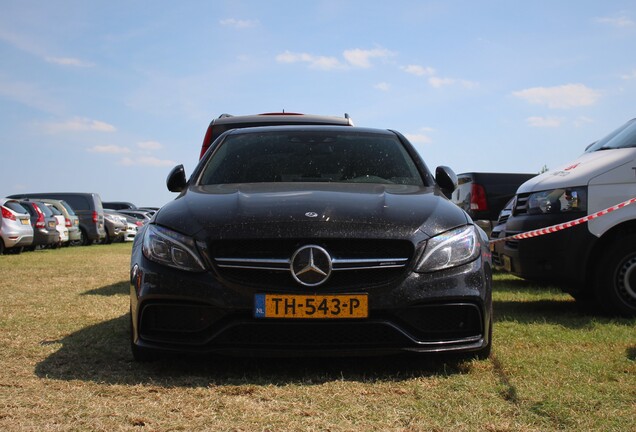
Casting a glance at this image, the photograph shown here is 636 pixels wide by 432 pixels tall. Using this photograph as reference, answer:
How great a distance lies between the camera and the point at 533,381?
13.7 ft

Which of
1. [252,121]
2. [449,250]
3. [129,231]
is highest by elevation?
[252,121]

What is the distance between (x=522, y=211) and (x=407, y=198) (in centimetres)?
311

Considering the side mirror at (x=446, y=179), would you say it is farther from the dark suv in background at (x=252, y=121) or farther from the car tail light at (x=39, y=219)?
the car tail light at (x=39, y=219)

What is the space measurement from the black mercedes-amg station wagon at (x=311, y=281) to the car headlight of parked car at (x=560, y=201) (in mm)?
2504

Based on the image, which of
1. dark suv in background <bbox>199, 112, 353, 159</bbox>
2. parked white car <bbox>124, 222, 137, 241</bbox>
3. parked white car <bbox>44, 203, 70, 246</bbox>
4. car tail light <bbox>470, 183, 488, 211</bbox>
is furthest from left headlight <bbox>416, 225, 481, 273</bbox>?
parked white car <bbox>124, 222, 137, 241</bbox>

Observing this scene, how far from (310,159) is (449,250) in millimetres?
1726

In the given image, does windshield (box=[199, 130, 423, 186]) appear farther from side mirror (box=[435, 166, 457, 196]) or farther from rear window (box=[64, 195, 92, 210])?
rear window (box=[64, 195, 92, 210])

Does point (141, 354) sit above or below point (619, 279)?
below

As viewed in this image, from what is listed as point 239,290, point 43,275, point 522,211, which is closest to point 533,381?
point 239,290

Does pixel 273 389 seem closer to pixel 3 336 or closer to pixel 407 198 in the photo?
pixel 407 198

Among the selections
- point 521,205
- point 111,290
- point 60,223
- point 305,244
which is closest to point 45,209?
point 60,223

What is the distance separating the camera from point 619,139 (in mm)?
7344

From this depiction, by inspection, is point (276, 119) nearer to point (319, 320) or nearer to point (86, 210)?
point (319, 320)

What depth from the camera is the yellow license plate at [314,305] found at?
13.4 ft
